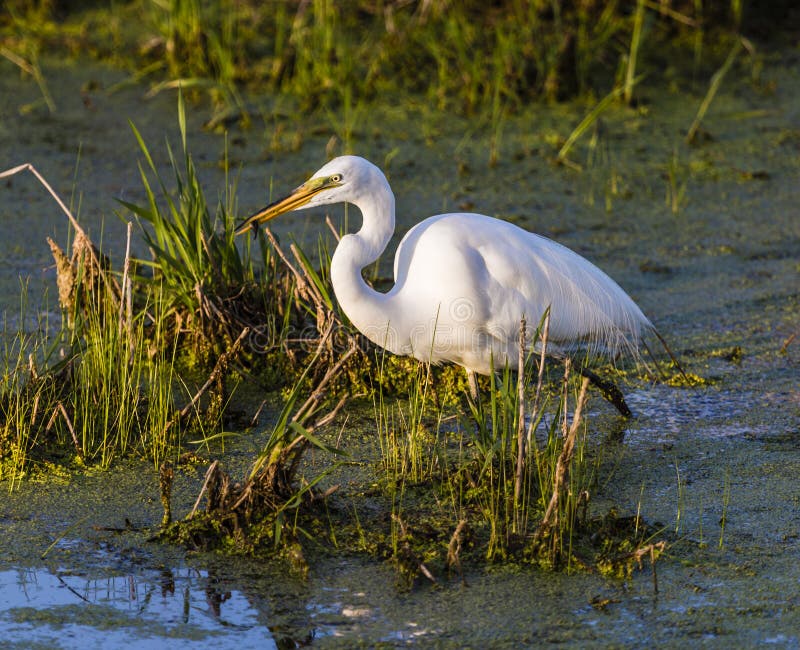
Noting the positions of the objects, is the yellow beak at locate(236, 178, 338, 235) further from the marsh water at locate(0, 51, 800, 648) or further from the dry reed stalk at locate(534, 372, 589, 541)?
the dry reed stalk at locate(534, 372, 589, 541)

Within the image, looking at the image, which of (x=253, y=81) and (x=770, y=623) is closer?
(x=770, y=623)

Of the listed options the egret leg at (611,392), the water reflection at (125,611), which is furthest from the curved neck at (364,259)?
the water reflection at (125,611)

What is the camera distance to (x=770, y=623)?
2596 mm

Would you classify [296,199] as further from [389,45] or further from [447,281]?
[389,45]

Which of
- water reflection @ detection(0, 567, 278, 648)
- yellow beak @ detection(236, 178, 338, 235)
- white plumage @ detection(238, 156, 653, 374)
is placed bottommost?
water reflection @ detection(0, 567, 278, 648)

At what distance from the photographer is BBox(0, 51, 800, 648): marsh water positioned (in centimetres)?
262

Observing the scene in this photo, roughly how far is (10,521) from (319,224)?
2441 mm

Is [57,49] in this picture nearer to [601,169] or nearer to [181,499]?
[601,169]

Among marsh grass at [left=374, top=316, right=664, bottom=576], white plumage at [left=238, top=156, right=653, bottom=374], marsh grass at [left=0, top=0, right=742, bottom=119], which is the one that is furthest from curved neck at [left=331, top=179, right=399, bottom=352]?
marsh grass at [left=0, top=0, right=742, bottom=119]

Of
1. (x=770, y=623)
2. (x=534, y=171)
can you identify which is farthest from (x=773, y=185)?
(x=770, y=623)

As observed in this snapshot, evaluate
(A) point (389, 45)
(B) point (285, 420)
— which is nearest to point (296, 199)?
(B) point (285, 420)

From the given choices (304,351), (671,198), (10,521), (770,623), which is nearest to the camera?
(770,623)

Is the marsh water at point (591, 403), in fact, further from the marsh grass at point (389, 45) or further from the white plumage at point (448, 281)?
the white plumage at point (448, 281)

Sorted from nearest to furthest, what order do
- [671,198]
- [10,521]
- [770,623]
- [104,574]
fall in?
[770,623] → [104,574] → [10,521] → [671,198]
